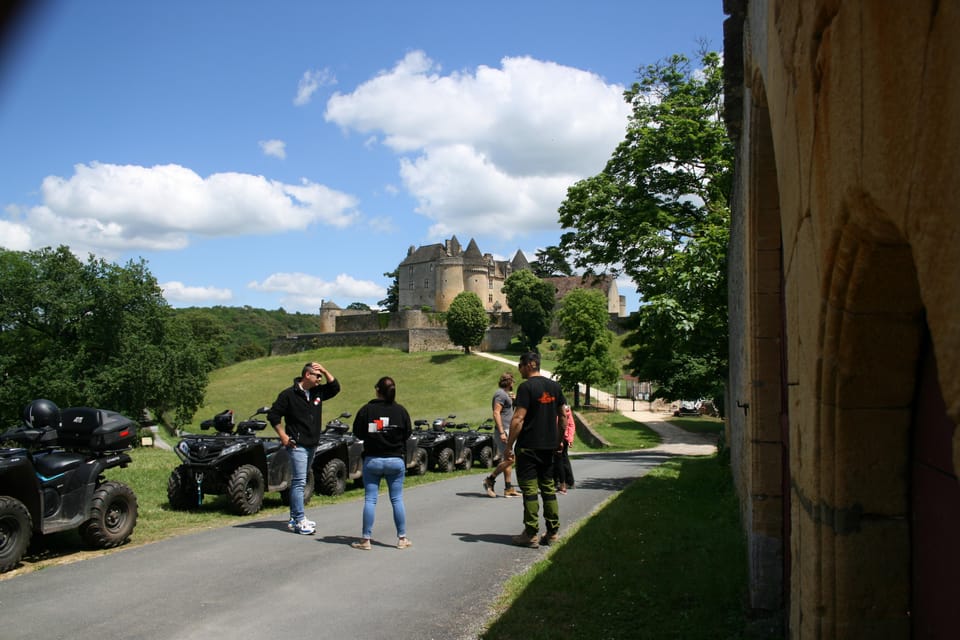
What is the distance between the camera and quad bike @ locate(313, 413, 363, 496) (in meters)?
12.7

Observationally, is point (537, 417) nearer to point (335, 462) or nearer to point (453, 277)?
point (335, 462)

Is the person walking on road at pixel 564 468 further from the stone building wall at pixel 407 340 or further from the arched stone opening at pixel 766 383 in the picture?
the stone building wall at pixel 407 340

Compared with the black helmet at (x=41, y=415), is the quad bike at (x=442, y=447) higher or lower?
lower

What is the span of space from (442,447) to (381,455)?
351 inches

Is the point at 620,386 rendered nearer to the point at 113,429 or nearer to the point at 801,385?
the point at 113,429

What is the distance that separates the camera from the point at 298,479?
9023 millimetres

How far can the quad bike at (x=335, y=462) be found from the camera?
498 inches

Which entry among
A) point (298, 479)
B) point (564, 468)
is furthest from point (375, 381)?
point (298, 479)

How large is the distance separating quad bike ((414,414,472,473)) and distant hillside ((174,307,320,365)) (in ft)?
263

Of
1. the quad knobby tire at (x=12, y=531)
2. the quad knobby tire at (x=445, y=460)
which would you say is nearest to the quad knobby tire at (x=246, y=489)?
the quad knobby tire at (x=12, y=531)

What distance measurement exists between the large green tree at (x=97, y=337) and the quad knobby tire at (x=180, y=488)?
29118 mm

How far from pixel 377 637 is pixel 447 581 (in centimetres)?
160

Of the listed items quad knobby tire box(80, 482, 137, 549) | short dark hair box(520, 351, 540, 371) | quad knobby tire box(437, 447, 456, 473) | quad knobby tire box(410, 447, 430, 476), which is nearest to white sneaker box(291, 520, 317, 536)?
quad knobby tire box(80, 482, 137, 549)

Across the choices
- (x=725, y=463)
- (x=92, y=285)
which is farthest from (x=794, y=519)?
(x=92, y=285)
